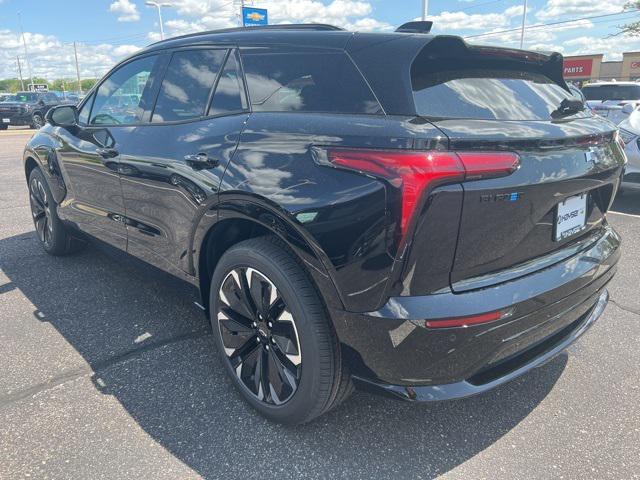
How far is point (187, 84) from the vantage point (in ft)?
9.34

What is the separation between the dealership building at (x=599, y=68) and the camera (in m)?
43.5

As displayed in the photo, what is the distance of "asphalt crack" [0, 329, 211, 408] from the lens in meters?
2.58

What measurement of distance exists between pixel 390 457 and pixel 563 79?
6.91ft

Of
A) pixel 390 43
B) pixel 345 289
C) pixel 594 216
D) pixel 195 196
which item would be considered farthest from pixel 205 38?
pixel 594 216

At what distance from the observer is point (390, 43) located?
210 cm

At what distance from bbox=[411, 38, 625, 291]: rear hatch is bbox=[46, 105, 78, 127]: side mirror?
116 inches

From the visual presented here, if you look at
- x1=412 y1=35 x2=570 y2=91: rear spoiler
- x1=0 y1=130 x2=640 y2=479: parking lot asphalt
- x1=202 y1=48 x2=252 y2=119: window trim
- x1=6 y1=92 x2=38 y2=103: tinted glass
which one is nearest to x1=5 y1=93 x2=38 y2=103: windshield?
x1=6 y1=92 x2=38 y2=103: tinted glass

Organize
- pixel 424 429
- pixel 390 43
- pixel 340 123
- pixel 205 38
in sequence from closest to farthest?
pixel 340 123 → pixel 390 43 → pixel 424 429 → pixel 205 38

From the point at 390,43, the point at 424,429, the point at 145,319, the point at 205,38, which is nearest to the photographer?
the point at 390,43

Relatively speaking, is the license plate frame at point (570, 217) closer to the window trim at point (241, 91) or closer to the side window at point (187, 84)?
the window trim at point (241, 91)

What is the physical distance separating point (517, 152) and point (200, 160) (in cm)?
145

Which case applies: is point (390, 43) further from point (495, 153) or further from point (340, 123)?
point (495, 153)

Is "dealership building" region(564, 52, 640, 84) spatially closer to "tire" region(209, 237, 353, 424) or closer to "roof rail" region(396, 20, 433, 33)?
"roof rail" region(396, 20, 433, 33)

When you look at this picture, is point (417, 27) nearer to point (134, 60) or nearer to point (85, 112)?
point (134, 60)
